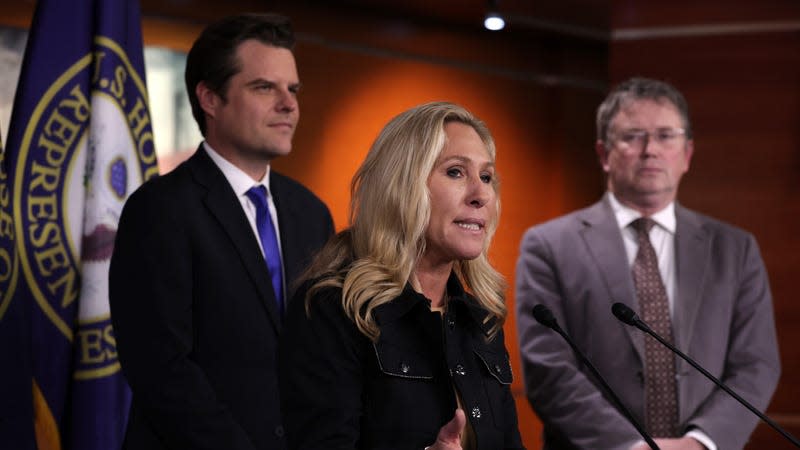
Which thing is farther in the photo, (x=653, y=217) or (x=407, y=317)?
(x=653, y=217)

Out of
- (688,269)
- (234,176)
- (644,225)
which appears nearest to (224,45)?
(234,176)

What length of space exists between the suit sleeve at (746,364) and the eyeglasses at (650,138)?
17.5 inches

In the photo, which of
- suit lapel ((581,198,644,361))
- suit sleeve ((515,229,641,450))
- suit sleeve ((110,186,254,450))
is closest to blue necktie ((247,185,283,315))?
suit sleeve ((110,186,254,450))

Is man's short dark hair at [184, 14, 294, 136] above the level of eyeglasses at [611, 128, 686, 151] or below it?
above

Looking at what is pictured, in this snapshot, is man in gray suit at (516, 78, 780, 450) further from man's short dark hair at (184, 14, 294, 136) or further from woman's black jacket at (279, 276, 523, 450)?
woman's black jacket at (279, 276, 523, 450)

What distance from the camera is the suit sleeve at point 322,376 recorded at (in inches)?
82.3

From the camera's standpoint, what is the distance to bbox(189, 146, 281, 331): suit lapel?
9.71 feet

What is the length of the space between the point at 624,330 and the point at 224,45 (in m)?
1.58

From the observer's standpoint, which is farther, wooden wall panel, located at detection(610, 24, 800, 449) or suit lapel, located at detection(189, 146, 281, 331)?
wooden wall panel, located at detection(610, 24, 800, 449)

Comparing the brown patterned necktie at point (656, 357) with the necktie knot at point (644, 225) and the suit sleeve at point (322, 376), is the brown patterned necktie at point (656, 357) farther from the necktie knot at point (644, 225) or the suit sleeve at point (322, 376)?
the suit sleeve at point (322, 376)

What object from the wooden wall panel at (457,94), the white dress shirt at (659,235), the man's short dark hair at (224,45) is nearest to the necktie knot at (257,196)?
the man's short dark hair at (224,45)

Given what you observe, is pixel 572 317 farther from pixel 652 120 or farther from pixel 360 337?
pixel 360 337

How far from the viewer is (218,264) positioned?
293cm

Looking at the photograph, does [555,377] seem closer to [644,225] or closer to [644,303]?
[644,303]
